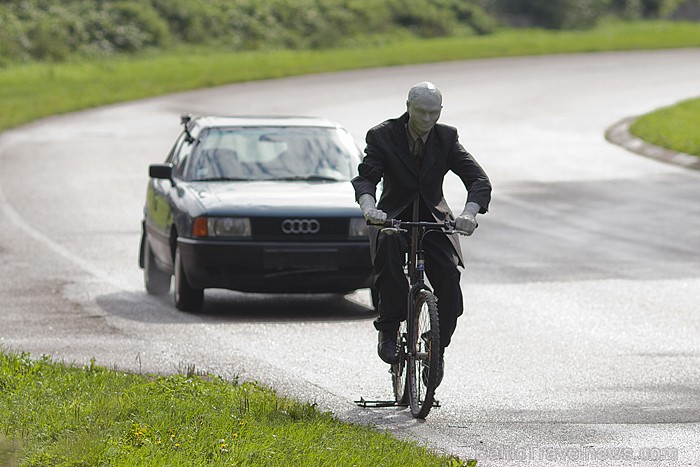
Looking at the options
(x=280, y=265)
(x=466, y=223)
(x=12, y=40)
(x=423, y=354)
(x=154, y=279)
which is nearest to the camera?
(x=466, y=223)

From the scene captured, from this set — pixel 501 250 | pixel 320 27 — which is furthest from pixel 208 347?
pixel 320 27

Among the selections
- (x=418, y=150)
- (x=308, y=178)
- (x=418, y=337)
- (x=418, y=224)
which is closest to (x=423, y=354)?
(x=418, y=337)

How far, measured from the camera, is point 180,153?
1471 centimetres

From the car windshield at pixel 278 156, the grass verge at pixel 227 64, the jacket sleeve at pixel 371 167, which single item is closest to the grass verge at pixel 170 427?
the jacket sleeve at pixel 371 167

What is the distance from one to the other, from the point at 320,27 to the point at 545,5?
10492 mm

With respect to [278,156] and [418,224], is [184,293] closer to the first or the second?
[278,156]

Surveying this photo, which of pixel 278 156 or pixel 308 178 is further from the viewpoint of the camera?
pixel 278 156

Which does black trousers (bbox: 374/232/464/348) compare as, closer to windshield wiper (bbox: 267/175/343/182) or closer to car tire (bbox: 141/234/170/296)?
windshield wiper (bbox: 267/175/343/182)

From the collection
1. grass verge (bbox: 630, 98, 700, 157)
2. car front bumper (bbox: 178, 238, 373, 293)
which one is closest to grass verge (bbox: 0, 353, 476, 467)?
car front bumper (bbox: 178, 238, 373, 293)

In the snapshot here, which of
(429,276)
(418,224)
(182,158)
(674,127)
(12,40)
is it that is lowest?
(12,40)

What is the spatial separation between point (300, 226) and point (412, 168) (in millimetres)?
4059

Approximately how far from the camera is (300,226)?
12789mm

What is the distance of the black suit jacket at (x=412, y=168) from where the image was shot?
8.78 m

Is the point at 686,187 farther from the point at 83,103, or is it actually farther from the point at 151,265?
the point at 83,103
